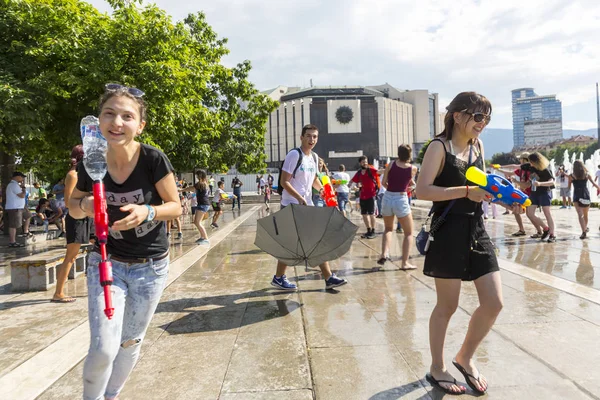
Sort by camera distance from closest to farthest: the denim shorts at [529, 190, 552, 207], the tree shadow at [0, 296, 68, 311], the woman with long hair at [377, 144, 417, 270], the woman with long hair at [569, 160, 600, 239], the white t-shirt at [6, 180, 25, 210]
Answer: the tree shadow at [0, 296, 68, 311] < the woman with long hair at [377, 144, 417, 270] < the denim shorts at [529, 190, 552, 207] < the woman with long hair at [569, 160, 600, 239] < the white t-shirt at [6, 180, 25, 210]

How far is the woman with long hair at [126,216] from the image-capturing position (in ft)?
7.48

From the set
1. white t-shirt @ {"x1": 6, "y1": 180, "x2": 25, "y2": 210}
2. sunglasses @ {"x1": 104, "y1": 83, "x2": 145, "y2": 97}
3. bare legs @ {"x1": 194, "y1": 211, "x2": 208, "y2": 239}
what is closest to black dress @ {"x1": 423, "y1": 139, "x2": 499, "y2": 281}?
sunglasses @ {"x1": 104, "y1": 83, "x2": 145, "y2": 97}

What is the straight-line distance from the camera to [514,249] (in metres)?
8.36

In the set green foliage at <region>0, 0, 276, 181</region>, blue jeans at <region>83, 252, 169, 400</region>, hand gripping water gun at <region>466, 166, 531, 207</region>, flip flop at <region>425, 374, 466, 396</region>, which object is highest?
green foliage at <region>0, 0, 276, 181</region>

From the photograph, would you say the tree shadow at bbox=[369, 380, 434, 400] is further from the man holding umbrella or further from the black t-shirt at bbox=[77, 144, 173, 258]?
the man holding umbrella

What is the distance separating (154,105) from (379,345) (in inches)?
386

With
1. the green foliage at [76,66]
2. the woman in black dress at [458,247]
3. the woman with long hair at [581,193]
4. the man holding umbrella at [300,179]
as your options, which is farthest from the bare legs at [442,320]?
the green foliage at [76,66]

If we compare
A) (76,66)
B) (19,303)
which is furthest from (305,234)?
(76,66)

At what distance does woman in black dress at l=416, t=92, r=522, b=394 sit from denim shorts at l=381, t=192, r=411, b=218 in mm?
3926

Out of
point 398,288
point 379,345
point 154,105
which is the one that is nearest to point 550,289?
point 398,288

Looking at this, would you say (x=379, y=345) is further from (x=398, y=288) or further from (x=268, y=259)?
(x=268, y=259)

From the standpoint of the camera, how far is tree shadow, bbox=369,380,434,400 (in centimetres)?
280

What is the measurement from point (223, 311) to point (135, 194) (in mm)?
2778

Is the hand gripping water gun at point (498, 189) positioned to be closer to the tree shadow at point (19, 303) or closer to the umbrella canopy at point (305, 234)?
the umbrella canopy at point (305, 234)
